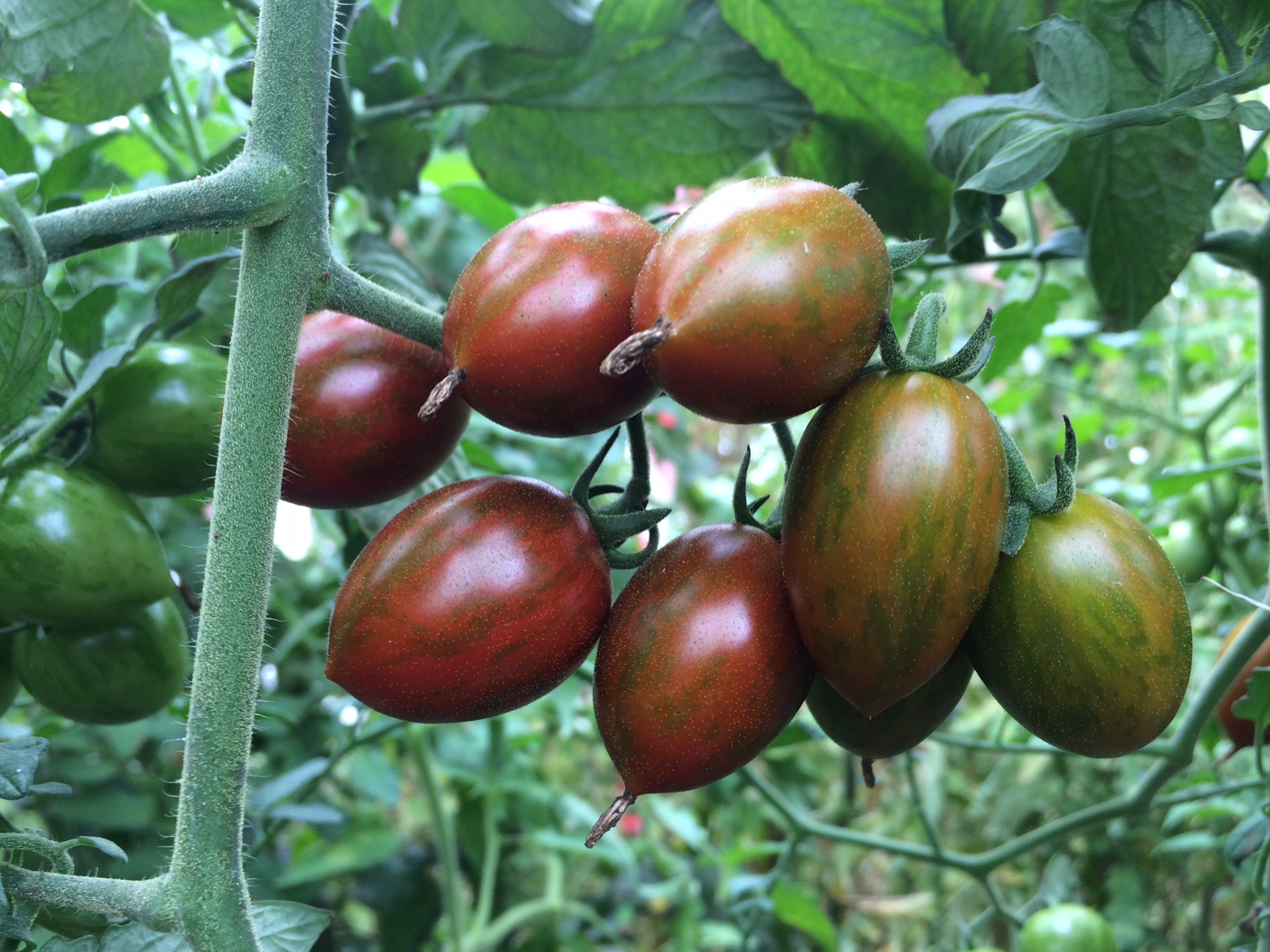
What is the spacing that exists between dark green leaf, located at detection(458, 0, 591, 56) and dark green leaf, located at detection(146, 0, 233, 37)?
20 cm

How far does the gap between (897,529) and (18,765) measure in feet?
1.21

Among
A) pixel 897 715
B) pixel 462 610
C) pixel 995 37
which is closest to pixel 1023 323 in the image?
pixel 995 37

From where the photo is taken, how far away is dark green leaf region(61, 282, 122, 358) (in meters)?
0.65

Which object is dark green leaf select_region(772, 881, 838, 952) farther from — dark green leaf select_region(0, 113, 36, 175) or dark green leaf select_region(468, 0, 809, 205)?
dark green leaf select_region(0, 113, 36, 175)

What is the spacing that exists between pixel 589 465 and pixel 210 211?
199mm

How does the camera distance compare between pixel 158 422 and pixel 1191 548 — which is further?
pixel 1191 548

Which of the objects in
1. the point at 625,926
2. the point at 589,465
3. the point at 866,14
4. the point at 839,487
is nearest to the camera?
the point at 839,487

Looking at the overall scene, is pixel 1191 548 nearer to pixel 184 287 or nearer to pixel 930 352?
pixel 930 352

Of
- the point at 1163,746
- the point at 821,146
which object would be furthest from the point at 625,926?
the point at 821,146

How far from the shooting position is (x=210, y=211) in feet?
1.42

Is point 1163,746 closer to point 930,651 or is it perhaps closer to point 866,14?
point 930,651

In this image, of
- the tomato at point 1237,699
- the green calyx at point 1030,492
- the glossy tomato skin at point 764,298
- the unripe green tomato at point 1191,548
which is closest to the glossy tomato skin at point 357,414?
the glossy tomato skin at point 764,298

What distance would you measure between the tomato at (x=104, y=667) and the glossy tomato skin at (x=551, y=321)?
28cm

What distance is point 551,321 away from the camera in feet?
1.48
